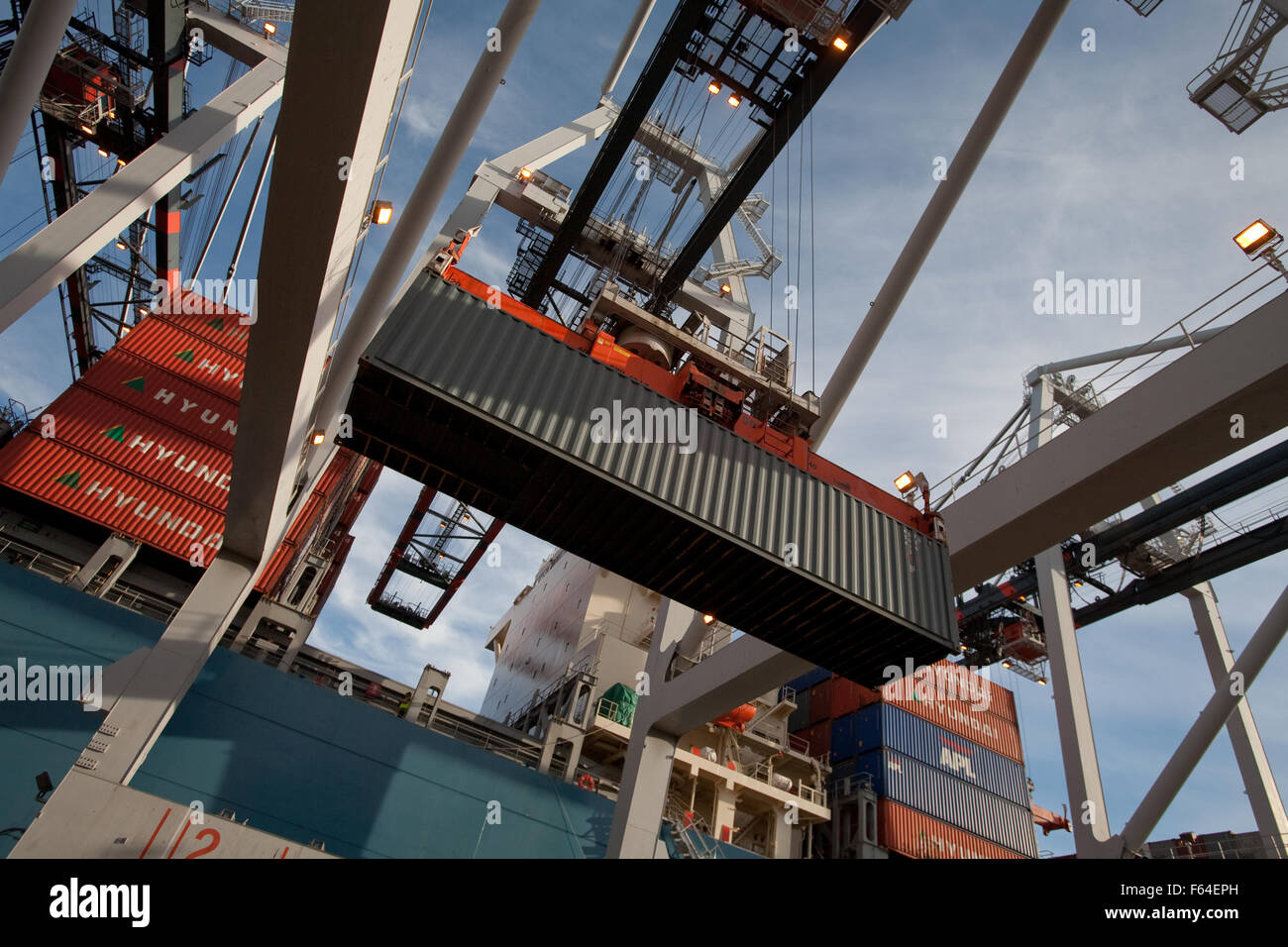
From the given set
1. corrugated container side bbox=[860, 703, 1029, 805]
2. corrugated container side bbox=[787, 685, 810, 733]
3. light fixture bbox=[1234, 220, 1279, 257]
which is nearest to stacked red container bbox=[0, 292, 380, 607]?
light fixture bbox=[1234, 220, 1279, 257]

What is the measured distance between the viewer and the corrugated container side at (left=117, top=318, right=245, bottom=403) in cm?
2337

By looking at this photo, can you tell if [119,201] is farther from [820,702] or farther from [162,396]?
[820,702]

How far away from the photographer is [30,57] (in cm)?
952

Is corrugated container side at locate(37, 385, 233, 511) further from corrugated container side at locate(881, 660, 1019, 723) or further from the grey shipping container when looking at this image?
corrugated container side at locate(881, 660, 1019, 723)

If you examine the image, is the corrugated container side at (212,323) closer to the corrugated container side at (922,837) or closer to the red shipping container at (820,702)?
the red shipping container at (820,702)

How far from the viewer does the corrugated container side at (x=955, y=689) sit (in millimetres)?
29297

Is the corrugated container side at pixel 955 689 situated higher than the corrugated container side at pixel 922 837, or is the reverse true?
the corrugated container side at pixel 955 689

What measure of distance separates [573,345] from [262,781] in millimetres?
13498

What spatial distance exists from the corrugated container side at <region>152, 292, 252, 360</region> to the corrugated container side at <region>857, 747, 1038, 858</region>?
26891mm

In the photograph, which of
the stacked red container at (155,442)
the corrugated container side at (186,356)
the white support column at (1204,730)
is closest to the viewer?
the white support column at (1204,730)

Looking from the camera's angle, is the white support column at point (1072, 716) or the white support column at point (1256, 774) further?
the white support column at point (1256, 774)

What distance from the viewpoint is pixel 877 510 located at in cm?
1111

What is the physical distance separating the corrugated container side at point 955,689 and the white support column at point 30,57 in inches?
1150

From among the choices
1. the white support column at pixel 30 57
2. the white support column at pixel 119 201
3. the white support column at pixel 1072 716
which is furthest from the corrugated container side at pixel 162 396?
the white support column at pixel 1072 716
